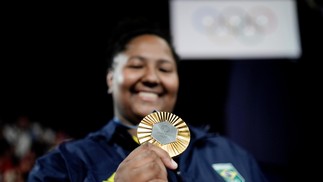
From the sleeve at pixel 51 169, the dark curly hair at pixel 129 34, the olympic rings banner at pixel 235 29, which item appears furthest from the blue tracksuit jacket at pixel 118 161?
the olympic rings banner at pixel 235 29

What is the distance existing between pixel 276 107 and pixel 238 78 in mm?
366

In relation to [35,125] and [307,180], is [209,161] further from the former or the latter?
[35,125]

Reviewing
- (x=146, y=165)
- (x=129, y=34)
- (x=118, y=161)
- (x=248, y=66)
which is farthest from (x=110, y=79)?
(x=248, y=66)

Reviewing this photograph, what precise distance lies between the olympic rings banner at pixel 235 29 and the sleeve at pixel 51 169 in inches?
65.1

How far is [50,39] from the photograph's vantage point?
4051mm

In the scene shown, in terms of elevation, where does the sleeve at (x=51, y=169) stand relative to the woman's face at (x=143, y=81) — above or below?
below

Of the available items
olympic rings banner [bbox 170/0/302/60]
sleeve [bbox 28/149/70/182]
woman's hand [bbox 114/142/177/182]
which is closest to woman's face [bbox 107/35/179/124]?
sleeve [bbox 28/149/70/182]

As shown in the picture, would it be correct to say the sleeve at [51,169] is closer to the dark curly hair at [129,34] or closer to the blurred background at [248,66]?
the dark curly hair at [129,34]

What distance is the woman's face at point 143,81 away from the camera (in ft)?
3.42

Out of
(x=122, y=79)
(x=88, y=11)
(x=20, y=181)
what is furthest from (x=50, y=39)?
(x=122, y=79)

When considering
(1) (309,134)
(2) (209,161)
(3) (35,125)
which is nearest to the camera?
(2) (209,161)

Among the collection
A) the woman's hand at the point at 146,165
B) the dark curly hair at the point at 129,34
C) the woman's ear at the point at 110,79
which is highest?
the dark curly hair at the point at 129,34

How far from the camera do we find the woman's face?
3.42ft

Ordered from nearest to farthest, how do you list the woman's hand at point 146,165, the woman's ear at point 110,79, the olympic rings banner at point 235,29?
the woman's hand at point 146,165, the woman's ear at point 110,79, the olympic rings banner at point 235,29
